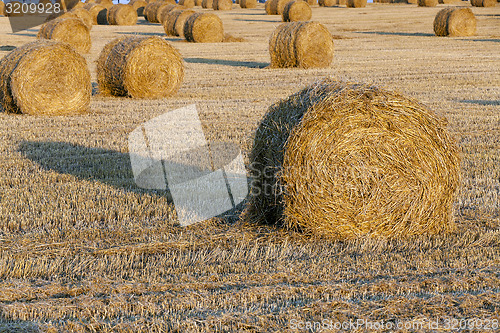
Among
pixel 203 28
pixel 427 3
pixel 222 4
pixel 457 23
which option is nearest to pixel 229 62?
pixel 203 28

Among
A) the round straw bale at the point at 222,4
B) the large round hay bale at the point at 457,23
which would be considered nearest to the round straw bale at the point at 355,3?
the round straw bale at the point at 222,4

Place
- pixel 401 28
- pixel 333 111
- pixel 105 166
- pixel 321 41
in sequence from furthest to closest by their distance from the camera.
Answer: pixel 401 28, pixel 321 41, pixel 105 166, pixel 333 111

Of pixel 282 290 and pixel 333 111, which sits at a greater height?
pixel 333 111

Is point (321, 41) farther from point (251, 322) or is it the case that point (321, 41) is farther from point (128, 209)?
point (251, 322)

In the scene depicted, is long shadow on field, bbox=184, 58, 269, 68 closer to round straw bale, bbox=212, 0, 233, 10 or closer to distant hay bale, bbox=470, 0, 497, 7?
distant hay bale, bbox=470, 0, 497, 7

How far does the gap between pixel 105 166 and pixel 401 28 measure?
27236 millimetres

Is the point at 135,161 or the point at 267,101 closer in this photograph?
the point at 135,161

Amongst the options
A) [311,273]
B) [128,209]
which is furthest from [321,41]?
[311,273]

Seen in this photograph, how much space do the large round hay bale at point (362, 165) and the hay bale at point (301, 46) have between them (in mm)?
12641

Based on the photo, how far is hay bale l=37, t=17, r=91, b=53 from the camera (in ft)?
71.5

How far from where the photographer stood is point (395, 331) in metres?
3.41
